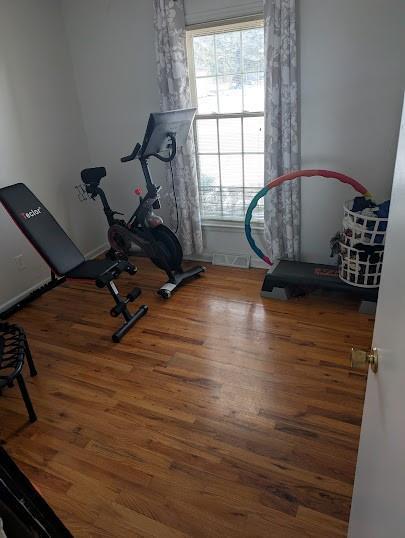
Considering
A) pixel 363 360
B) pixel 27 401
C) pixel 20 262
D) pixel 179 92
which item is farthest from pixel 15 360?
pixel 179 92

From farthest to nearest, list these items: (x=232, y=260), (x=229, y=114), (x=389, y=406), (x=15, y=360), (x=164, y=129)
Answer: (x=232, y=260), (x=229, y=114), (x=164, y=129), (x=15, y=360), (x=389, y=406)

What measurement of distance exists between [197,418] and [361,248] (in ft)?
5.25

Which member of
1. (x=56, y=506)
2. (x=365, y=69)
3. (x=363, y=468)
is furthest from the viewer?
(x=365, y=69)

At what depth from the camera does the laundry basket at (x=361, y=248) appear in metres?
2.58

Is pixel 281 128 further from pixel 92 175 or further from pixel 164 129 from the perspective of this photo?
pixel 92 175

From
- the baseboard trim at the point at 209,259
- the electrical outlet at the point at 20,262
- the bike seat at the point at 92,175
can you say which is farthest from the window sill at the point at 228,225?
the electrical outlet at the point at 20,262

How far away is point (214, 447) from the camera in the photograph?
1.83 meters

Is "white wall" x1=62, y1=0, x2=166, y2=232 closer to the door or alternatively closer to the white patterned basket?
the white patterned basket

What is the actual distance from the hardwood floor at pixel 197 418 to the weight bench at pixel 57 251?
0.21 metres

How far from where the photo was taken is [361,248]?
104 inches

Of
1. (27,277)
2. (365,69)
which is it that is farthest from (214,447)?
(365,69)

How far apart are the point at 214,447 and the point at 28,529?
1226 mm

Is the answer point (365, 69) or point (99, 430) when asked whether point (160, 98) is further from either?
point (99, 430)

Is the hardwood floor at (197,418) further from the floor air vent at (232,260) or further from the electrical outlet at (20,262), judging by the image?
the floor air vent at (232,260)
